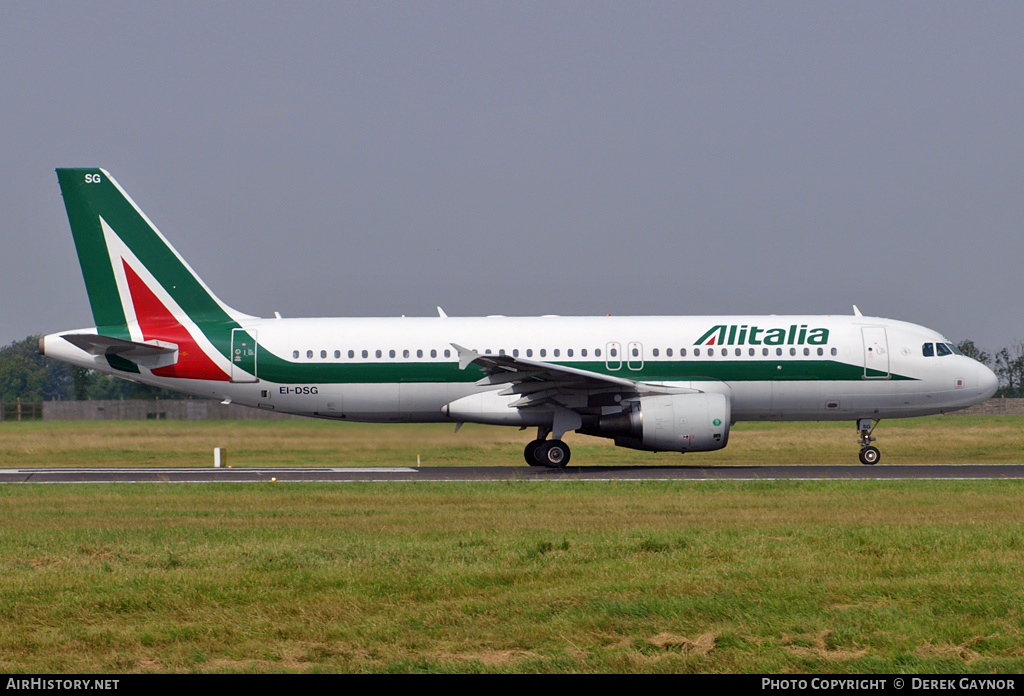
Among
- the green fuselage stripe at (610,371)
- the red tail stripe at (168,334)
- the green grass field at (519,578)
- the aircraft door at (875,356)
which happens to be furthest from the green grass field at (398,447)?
the green grass field at (519,578)

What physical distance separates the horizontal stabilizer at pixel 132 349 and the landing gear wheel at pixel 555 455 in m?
9.73

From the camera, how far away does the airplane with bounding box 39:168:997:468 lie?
2697 cm

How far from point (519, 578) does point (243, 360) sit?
60.5 feet

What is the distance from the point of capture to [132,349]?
27.5m

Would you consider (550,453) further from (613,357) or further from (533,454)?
(613,357)

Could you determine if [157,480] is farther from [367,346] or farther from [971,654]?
[971,654]

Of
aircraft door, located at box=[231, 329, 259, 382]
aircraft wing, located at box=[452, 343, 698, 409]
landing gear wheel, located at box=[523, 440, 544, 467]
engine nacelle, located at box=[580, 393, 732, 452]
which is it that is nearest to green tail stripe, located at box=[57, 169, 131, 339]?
aircraft door, located at box=[231, 329, 259, 382]

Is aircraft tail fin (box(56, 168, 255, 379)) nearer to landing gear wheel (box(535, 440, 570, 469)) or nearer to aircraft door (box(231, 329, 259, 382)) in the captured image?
aircraft door (box(231, 329, 259, 382))

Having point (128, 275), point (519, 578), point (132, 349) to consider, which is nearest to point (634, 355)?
point (132, 349)

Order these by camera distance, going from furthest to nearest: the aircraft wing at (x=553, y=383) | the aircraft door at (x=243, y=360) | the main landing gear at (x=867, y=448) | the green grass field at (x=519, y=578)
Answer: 1. the aircraft door at (x=243, y=360)
2. the main landing gear at (x=867, y=448)
3. the aircraft wing at (x=553, y=383)
4. the green grass field at (x=519, y=578)

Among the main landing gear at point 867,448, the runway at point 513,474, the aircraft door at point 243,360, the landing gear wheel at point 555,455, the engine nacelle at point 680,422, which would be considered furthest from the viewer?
the aircraft door at point 243,360

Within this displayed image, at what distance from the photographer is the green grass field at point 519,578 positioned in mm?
8188

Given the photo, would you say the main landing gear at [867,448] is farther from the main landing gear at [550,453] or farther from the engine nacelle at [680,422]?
the main landing gear at [550,453]

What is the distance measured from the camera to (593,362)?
2730cm
